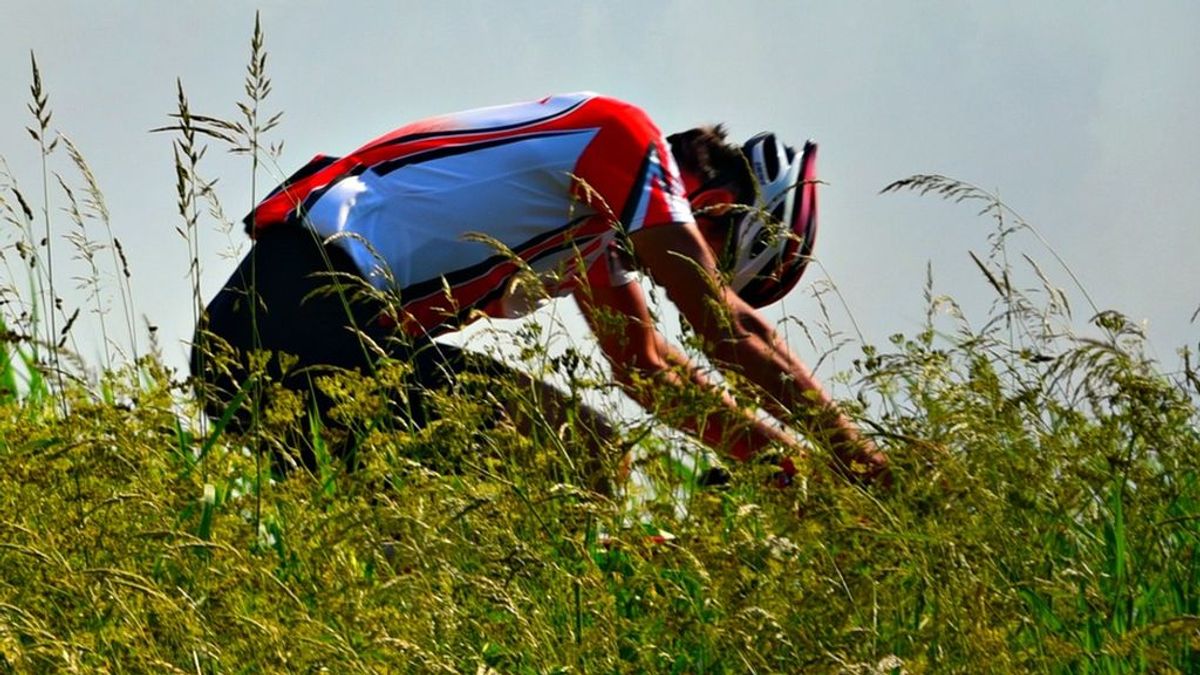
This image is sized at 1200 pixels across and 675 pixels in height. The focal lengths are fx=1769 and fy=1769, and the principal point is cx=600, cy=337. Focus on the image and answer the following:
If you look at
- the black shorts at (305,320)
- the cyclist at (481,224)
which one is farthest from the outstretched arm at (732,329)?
the black shorts at (305,320)

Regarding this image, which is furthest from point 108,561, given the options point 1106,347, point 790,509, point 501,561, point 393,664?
point 1106,347

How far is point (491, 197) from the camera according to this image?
15.0ft

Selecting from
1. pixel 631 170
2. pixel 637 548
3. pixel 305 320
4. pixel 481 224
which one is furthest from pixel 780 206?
pixel 637 548

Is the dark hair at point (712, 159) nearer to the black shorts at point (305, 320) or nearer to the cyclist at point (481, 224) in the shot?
the cyclist at point (481, 224)

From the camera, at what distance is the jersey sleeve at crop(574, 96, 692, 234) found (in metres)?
4.34

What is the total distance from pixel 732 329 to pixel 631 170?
78cm

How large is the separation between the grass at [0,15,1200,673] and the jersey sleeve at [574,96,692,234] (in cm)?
98

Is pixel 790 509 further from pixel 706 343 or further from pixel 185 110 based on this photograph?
pixel 185 110

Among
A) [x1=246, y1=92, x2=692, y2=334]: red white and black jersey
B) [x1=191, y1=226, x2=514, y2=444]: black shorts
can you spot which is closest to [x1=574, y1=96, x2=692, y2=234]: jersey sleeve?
[x1=246, y1=92, x2=692, y2=334]: red white and black jersey

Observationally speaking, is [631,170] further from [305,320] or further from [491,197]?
[305,320]

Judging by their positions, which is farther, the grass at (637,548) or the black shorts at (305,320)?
the black shorts at (305,320)

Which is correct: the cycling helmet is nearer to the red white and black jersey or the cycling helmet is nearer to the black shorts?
the red white and black jersey

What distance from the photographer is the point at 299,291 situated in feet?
15.1

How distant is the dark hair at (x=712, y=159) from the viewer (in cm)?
493
